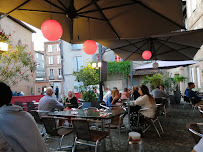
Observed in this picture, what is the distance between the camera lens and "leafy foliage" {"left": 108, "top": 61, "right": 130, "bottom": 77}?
23.8 meters

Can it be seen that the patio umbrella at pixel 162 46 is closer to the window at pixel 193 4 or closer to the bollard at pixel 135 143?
the bollard at pixel 135 143

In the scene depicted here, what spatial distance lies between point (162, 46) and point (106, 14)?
4.58m

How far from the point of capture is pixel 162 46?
28.0ft

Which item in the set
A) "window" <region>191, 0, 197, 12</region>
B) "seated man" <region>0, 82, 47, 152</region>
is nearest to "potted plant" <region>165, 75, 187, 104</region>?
"window" <region>191, 0, 197, 12</region>

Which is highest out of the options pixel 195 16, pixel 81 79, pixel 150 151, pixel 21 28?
pixel 21 28

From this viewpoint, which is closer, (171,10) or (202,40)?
→ (171,10)

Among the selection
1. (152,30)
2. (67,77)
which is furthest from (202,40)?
(67,77)

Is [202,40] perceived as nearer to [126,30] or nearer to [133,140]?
[126,30]

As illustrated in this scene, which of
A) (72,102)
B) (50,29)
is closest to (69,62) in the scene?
(72,102)

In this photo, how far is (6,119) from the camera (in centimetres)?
180

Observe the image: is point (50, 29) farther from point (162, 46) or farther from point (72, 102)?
point (162, 46)

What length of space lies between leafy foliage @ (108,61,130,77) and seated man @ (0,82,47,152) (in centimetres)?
2225

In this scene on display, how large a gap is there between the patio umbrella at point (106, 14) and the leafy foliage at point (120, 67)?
18173 millimetres

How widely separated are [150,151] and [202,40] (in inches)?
197
